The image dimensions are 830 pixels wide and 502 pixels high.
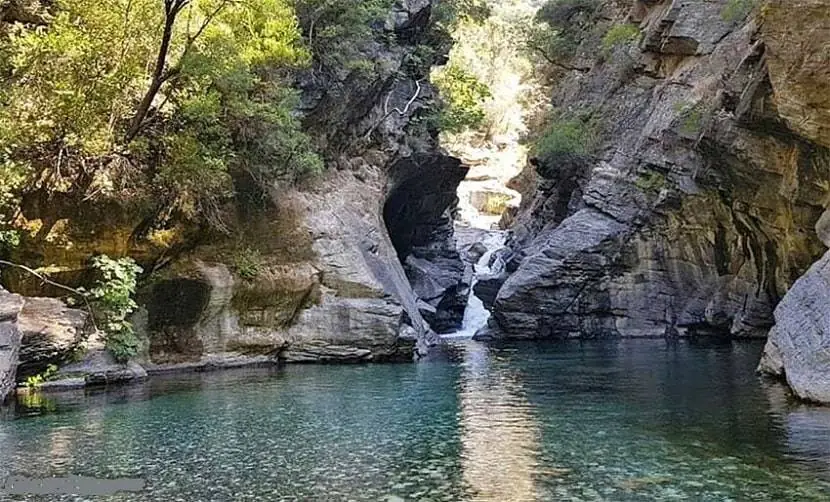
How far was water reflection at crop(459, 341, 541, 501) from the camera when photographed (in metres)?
9.53

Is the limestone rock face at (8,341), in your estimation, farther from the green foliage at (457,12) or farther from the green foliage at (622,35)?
the green foliage at (622,35)

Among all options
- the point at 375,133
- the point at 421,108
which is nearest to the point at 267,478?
the point at 375,133

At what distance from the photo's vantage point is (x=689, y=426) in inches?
509

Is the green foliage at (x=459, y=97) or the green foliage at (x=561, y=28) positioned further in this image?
the green foliage at (x=561, y=28)

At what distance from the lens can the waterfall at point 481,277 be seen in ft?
129

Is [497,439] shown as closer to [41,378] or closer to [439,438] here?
Answer: [439,438]

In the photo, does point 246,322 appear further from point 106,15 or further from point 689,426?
point 689,426

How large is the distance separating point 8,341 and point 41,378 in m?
1.91

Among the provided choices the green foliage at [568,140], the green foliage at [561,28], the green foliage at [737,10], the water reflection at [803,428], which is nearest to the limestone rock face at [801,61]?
the water reflection at [803,428]

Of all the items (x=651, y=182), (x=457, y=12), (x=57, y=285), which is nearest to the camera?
(x=57, y=285)

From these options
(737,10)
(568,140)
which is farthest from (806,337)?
(568,140)

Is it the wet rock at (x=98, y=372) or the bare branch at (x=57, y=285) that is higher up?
the bare branch at (x=57, y=285)

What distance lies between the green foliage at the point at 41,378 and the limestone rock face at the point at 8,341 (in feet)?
2.82

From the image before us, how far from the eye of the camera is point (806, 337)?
15.7 m
